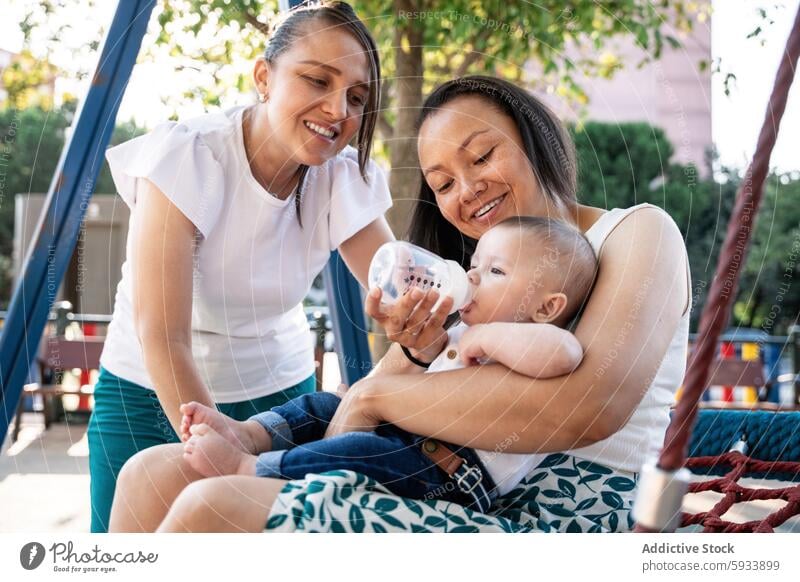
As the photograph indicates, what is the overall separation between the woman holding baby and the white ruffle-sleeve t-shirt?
126mm

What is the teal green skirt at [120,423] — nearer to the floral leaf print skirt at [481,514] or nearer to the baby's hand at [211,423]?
the baby's hand at [211,423]

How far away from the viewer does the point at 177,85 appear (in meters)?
0.89

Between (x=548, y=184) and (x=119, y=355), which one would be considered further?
(x=119, y=355)

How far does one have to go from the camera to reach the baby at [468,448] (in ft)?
1.92

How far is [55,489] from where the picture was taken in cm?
136

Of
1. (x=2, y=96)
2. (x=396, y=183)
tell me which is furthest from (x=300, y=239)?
(x=2, y=96)

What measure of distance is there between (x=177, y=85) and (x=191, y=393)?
1.15ft

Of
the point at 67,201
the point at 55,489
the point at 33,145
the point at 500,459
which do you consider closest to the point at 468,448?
the point at 500,459

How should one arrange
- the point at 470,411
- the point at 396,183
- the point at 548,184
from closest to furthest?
the point at 470,411, the point at 548,184, the point at 396,183

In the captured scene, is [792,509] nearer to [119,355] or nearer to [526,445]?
[526,445]

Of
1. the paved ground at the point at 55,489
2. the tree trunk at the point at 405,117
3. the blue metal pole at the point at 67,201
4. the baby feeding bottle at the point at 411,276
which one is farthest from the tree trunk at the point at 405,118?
the paved ground at the point at 55,489

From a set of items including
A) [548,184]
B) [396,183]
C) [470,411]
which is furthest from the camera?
[396,183]

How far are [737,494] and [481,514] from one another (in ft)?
1.25

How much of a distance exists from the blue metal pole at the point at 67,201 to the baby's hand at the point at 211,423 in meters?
0.36
